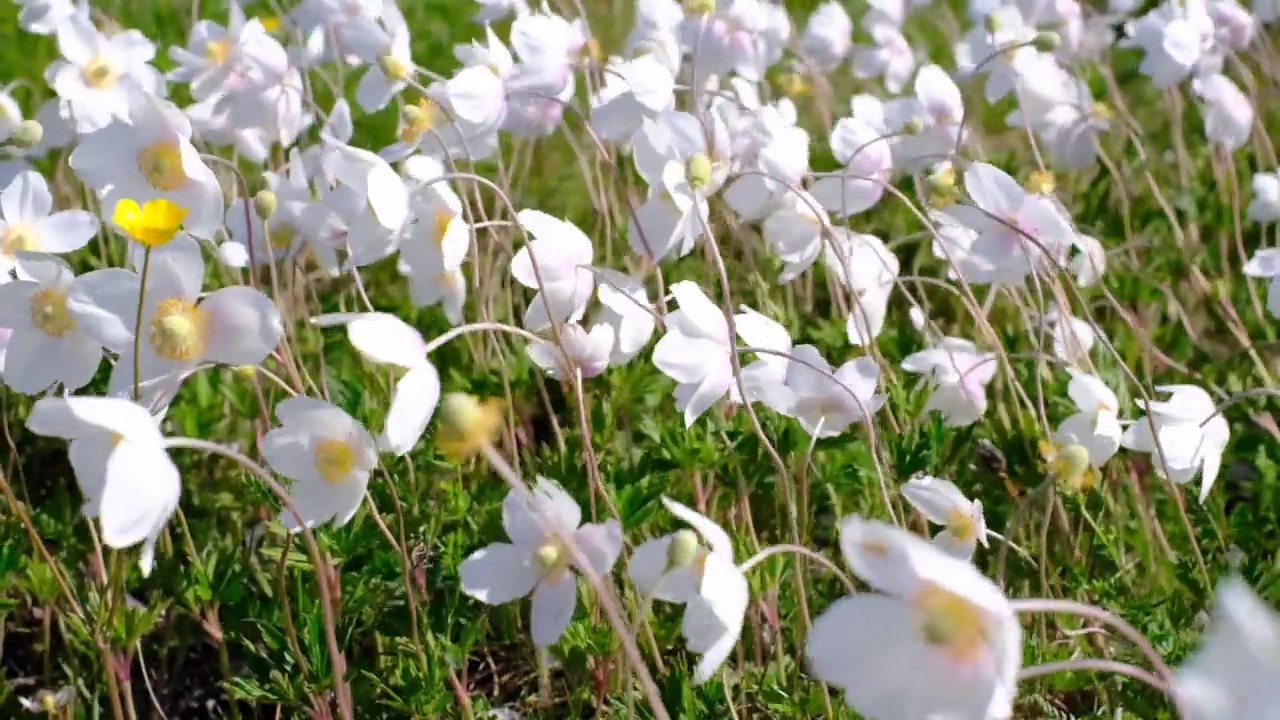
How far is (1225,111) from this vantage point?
6.77 ft

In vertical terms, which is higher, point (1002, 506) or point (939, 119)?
point (939, 119)

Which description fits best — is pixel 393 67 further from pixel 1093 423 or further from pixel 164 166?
pixel 1093 423

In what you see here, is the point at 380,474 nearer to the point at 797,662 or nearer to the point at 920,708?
the point at 797,662

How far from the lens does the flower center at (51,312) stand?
3.81ft

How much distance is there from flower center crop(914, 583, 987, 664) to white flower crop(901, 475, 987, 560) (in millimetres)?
412

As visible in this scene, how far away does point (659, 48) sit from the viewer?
5.51 ft

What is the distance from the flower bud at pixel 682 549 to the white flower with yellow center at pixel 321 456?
0.98 ft

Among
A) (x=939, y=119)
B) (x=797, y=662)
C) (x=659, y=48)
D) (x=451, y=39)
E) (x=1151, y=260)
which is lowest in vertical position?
(x=451, y=39)

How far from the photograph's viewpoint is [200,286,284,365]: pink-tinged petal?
3.53 ft

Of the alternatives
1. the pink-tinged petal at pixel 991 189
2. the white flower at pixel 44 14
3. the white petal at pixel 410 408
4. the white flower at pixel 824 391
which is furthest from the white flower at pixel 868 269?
the white flower at pixel 44 14

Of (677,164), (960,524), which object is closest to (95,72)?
(677,164)

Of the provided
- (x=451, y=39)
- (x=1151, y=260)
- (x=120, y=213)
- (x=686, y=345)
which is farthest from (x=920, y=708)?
(x=451, y=39)

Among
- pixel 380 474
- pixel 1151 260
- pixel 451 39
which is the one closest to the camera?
pixel 380 474

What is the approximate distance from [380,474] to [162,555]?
0.28 m
